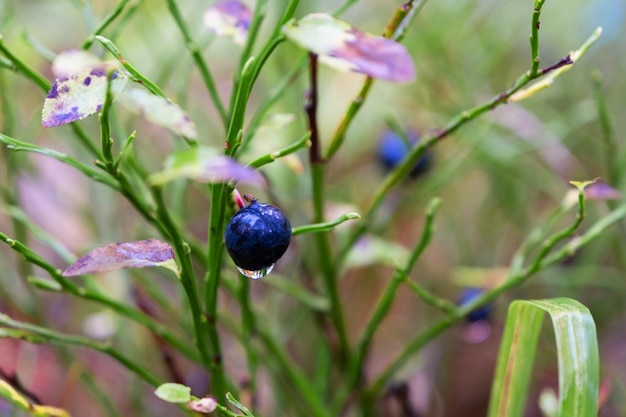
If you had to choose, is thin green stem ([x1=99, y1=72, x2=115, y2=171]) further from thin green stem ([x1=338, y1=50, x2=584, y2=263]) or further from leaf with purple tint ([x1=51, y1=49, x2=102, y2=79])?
thin green stem ([x1=338, y1=50, x2=584, y2=263])

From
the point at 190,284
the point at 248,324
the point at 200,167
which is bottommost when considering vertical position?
the point at 248,324

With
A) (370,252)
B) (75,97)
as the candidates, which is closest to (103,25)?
(75,97)

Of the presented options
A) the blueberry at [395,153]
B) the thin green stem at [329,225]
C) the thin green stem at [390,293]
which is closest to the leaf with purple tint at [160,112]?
the thin green stem at [329,225]

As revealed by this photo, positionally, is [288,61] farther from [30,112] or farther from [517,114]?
[30,112]

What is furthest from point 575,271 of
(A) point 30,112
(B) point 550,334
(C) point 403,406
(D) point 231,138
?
(A) point 30,112

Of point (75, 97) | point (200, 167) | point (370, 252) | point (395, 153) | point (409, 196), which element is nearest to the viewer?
point (200, 167)

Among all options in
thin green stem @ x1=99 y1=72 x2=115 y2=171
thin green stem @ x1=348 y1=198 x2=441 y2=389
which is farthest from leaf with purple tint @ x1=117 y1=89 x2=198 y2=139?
thin green stem @ x1=348 y1=198 x2=441 y2=389

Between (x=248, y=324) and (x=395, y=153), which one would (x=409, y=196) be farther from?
(x=248, y=324)
